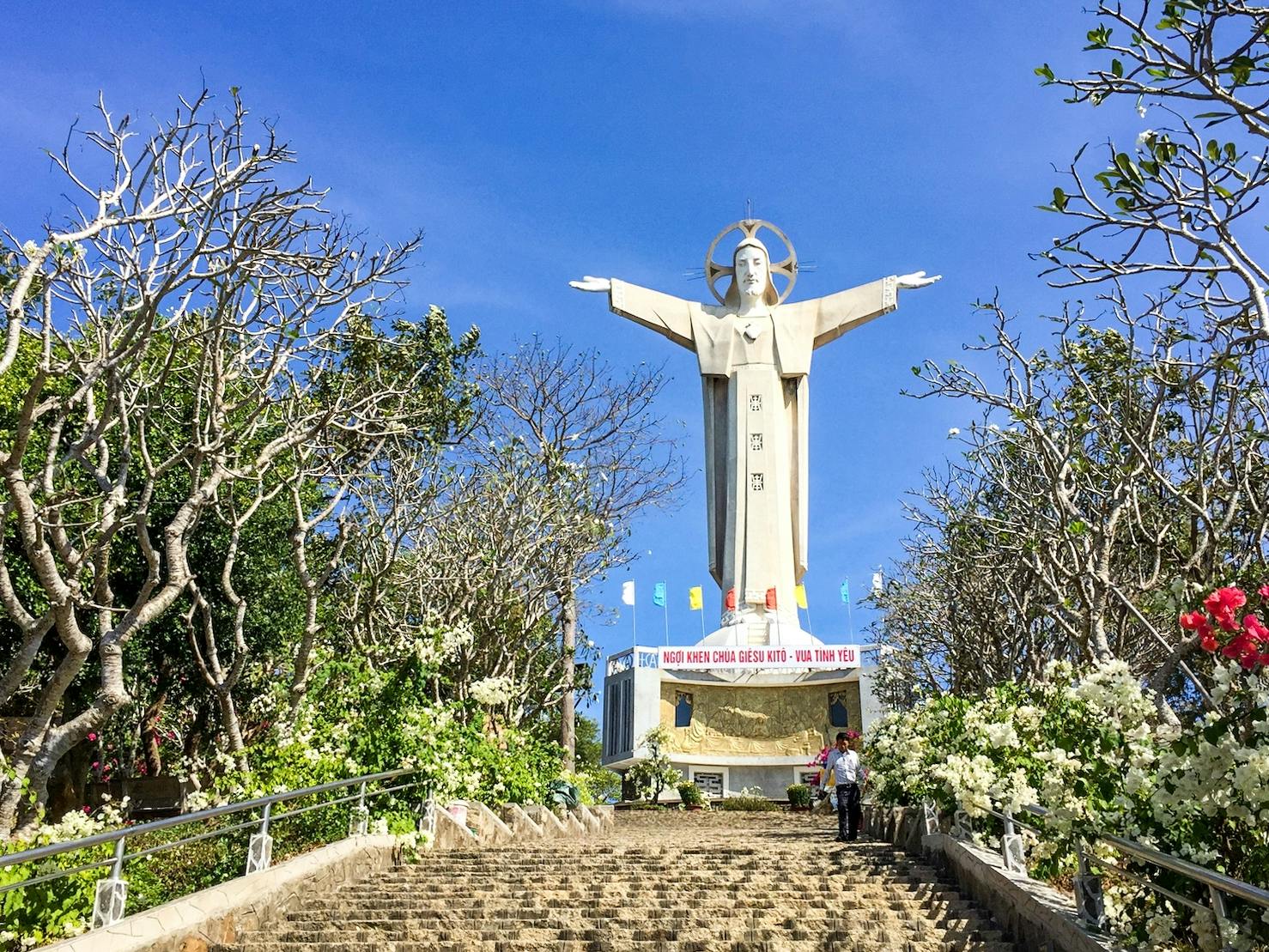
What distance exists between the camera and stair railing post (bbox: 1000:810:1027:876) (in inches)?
308

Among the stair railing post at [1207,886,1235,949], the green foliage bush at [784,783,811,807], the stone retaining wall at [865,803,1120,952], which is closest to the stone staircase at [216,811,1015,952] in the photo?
the stone retaining wall at [865,803,1120,952]

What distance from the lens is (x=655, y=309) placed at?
2942 cm

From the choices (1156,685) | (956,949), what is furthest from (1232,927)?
(1156,685)

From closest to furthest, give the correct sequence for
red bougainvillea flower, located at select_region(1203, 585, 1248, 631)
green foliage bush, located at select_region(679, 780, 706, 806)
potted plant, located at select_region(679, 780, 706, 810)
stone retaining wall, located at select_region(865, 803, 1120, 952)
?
red bougainvillea flower, located at select_region(1203, 585, 1248, 631) → stone retaining wall, located at select_region(865, 803, 1120, 952) → potted plant, located at select_region(679, 780, 706, 810) → green foliage bush, located at select_region(679, 780, 706, 806)

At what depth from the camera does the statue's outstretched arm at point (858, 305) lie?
28516 mm

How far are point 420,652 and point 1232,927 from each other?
327 inches

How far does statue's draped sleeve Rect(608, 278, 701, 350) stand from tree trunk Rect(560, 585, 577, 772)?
32.4 ft

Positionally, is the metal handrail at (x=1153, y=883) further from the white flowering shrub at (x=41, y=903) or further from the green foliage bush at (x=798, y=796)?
the green foliage bush at (x=798, y=796)

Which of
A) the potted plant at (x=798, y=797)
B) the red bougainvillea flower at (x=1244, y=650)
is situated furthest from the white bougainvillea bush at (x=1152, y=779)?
the potted plant at (x=798, y=797)

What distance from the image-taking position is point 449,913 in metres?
7.87

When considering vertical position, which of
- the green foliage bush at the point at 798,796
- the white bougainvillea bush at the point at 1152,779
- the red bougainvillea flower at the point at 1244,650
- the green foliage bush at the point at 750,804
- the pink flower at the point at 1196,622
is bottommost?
the green foliage bush at the point at 750,804

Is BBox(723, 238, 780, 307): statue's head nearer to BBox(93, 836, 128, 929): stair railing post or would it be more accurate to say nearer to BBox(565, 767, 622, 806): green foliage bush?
BBox(565, 767, 622, 806): green foliage bush

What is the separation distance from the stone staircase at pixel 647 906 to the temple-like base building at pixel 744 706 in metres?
16.6

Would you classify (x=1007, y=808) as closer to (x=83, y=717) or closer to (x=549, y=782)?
(x=83, y=717)
